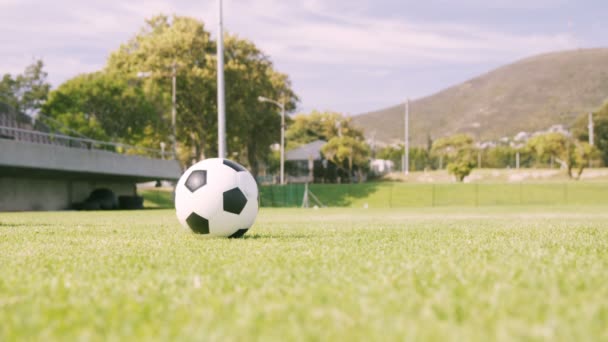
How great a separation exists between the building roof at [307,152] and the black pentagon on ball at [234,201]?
81.7 m

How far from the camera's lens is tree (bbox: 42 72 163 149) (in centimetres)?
4881

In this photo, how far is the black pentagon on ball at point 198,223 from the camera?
8883mm

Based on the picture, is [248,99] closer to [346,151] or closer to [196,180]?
[346,151]

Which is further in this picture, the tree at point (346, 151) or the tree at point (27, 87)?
the tree at point (346, 151)

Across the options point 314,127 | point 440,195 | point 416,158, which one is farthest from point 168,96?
point 416,158

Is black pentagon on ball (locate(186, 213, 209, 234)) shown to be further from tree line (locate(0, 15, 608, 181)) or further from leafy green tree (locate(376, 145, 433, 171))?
leafy green tree (locate(376, 145, 433, 171))

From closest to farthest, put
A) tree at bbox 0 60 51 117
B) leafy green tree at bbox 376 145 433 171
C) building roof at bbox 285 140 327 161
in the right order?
tree at bbox 0 60 51 117 < building roof at bbox 285 140 327 161 < leafy green tree at bbox 376 145 433 171

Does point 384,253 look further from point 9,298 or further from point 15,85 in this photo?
point 15,85

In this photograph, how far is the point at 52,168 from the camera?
111 feet

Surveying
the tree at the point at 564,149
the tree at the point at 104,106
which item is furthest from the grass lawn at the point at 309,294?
the tree at the point at 564,149

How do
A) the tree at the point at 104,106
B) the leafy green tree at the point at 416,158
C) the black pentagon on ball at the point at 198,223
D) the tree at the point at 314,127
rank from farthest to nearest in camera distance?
the leafy green tree at the point at 416,158
the tree at the point at 314,127
the tree at the point at 104,106
the black pentagon on ball at the point at 198,223

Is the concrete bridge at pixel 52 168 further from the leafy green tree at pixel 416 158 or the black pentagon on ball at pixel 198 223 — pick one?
the leafy green tree at pixel 416 158

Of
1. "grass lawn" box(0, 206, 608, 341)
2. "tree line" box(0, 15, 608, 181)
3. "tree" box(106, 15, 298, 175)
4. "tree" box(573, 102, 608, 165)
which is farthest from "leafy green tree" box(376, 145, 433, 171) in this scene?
"grass lawn" box(0, 206, 608, 341)

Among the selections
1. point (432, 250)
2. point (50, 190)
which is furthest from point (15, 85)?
point (432, 250)
